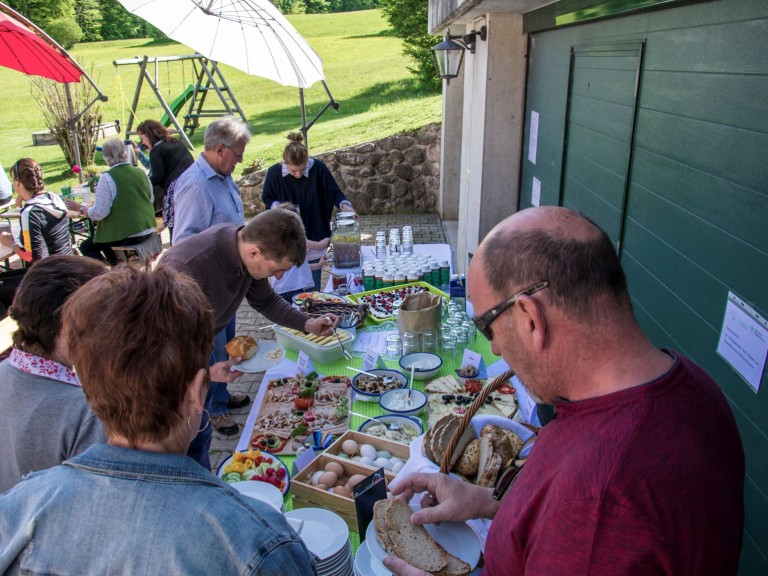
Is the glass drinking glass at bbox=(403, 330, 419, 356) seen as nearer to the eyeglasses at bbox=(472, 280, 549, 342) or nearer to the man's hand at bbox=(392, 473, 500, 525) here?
the man's hand at bbox=(392, 473, 500, 525)

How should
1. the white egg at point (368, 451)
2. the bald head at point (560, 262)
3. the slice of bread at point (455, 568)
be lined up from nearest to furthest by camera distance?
the bald head at point (560, 262) < the slice of bread at point (455, 568) < the white egg at point (368, 451)

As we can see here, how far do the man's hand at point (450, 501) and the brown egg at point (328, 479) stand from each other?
46 centimetres

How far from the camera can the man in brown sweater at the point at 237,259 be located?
10.4 ft

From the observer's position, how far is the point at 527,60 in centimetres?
608

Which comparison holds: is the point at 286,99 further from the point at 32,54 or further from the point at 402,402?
the point at 402,402

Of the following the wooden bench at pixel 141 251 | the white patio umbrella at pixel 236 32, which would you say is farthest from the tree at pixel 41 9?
the white patio umbrella at pixel 236 32

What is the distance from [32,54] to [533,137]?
5.43 metres

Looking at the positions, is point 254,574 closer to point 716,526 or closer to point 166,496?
point 166,496

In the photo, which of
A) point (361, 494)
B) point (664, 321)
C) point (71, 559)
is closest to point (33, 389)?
point (71, 559)

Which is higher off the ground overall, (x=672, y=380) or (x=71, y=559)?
(x=672, y=380)

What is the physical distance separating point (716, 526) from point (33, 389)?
194cm

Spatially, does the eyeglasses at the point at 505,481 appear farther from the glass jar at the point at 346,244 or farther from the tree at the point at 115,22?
the tree at the point at 115,22

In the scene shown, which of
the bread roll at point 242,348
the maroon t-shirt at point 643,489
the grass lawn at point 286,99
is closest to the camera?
the maroon t-shirt at point 643,489

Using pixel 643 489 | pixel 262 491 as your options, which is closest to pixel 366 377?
pixel 262 491
